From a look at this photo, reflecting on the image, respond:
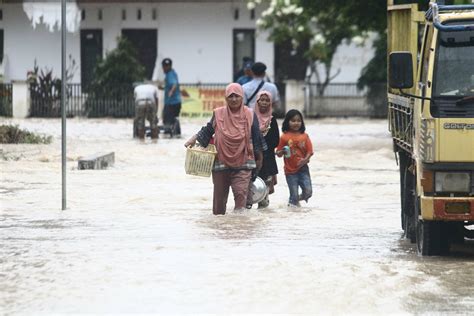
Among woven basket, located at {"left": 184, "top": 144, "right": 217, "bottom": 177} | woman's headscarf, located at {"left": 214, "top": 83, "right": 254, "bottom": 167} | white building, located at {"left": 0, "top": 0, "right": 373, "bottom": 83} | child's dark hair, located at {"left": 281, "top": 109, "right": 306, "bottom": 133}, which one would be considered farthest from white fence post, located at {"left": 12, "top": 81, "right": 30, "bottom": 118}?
woven basket, located at {"left": 184, "top": 144, "right": 217, "bottom": 177}

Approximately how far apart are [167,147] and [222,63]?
19502 mm

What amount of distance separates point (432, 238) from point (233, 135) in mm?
4124

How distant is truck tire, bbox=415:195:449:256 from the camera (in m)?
12.5

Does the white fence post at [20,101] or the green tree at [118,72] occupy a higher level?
the green tree at [118,72]

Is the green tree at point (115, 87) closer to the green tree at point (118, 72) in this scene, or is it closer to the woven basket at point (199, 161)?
the green tree at point (118, 72)

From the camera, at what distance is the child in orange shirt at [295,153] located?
17.4 metres

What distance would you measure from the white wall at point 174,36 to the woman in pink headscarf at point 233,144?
31837 millimetres

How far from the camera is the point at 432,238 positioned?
12609mm

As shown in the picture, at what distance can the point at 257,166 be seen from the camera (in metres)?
16.7

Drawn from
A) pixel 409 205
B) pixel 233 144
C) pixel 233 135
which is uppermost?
pixel 233 135

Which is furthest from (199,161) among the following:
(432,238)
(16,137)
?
(16,137)

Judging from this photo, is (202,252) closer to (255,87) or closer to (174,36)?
(255,87)

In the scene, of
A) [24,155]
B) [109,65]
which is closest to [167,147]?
[24,155]

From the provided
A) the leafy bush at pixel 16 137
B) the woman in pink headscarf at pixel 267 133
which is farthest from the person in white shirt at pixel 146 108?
the woman in pink headscarf at pixel 267 133
